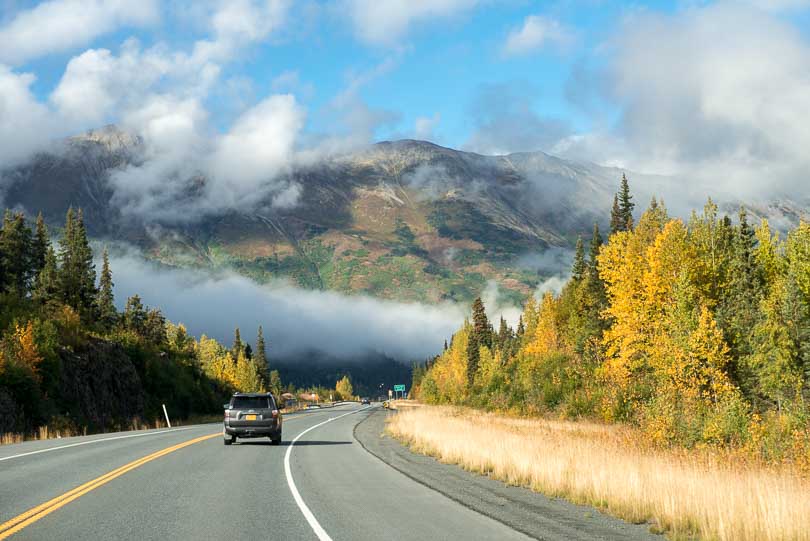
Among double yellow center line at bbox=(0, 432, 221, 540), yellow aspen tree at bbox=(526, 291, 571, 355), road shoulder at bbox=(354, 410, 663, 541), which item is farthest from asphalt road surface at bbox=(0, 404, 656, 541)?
yellow aspen tree at bbox=(526, 291, 571, 355)

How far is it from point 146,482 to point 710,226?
188ft

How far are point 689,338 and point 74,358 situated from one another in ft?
128

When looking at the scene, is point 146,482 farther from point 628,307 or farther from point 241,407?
point 628,307

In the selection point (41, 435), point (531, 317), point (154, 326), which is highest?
→ point (154, 326)

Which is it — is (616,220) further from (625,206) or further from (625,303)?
(625,303)

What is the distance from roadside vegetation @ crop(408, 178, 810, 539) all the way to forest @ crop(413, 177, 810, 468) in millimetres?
91

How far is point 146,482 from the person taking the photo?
620 inches

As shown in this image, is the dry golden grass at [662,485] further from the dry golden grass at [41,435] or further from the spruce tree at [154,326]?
the spruce tree at [154,326]

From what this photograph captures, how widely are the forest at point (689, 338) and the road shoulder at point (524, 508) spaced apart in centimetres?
853

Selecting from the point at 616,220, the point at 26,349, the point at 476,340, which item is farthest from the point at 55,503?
the point at 476,340

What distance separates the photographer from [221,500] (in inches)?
526

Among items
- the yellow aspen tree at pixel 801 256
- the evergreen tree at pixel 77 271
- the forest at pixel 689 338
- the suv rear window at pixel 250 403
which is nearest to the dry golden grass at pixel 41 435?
the suv rear window at pixel 250 403

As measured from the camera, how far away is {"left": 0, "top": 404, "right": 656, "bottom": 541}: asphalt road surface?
34.1 feet

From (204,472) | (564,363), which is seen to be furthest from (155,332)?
(204,472)
